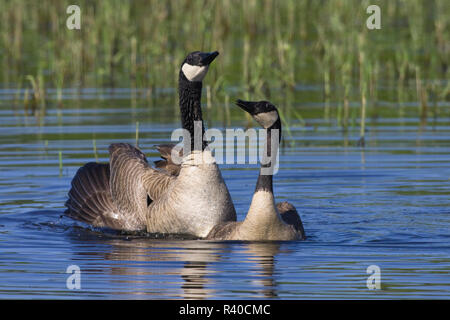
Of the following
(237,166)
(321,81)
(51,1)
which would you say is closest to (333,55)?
(321,81)

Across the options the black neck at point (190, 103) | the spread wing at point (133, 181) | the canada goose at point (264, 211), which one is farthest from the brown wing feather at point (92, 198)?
the canada goose at point (264, 211)

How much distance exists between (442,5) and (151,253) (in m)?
17.8

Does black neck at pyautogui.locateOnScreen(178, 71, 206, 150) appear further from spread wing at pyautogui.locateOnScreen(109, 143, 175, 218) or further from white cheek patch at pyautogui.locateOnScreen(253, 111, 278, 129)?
white cheek patch at pyautogui.locateOnScreen(253, 111, 278, 129)

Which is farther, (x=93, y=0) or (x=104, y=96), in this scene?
(x=93, y=0)

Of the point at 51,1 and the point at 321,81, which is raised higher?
the point at 51,1

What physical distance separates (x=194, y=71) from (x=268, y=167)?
5.26 ft

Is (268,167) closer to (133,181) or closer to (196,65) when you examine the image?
(196,65)

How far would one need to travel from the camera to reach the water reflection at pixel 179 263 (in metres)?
9.02

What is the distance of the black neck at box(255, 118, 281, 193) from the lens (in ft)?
35.6

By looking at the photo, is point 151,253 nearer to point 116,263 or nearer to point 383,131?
point 116,263

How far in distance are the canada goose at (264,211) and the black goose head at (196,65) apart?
0.94 meters

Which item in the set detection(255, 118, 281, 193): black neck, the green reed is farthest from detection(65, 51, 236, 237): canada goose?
the green reed

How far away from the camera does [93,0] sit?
2762 centimetres

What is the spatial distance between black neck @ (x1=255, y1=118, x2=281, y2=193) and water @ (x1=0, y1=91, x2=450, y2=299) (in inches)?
26.6
